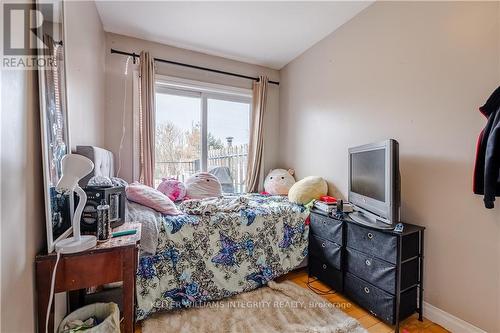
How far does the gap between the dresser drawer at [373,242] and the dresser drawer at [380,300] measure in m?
0.24

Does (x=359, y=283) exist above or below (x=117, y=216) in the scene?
below

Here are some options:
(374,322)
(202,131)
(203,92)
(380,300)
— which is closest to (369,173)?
(380,300)

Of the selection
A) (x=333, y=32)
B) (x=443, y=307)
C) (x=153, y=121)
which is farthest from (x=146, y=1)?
(x=443, y=307)

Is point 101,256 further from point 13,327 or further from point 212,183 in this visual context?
point 212,183

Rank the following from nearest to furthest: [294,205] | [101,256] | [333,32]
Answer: [101,256], [294,205], [333,32]

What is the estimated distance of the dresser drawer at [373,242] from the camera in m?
1.51

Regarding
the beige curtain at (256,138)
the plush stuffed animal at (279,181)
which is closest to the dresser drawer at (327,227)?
the plush stuffed animal at (279,181)

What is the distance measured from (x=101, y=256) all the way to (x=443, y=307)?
2158 millimetres

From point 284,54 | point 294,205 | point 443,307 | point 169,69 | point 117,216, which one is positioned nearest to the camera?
point 117,216

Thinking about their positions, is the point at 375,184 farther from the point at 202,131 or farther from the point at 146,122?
the point at 146,122

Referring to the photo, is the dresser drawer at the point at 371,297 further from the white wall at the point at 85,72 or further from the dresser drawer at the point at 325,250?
the white wall at the point at 85,72

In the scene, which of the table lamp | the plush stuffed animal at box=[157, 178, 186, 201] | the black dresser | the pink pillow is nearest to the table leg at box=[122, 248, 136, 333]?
the table lamp

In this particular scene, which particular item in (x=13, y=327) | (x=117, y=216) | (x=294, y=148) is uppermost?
(x=294, y=148)

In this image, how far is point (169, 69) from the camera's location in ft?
9.32
